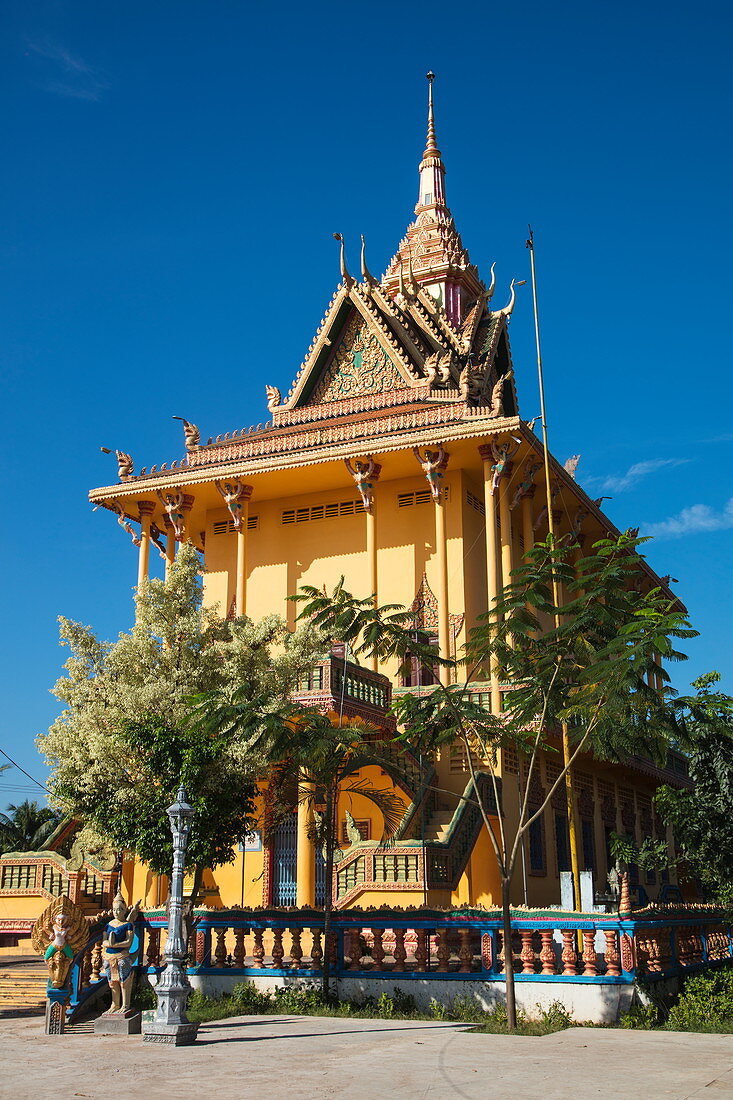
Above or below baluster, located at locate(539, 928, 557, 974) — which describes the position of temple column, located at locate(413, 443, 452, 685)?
above

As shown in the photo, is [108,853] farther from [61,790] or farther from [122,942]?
[122,942]

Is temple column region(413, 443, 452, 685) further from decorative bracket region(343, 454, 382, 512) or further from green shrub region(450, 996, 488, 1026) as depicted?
green shrub region(450, 996, 488, 1026)

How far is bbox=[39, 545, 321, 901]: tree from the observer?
15398 mm

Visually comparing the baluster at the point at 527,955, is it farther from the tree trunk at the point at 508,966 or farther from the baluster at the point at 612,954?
the baluster at the point at 612,954

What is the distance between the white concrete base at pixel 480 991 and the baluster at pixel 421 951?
17 centimetres

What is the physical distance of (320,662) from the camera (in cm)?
2031

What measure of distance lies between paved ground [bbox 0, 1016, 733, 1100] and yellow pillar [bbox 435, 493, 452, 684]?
1103cm

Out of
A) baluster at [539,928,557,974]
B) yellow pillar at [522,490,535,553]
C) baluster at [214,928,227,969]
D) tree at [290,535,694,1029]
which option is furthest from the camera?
yellow pillar at [522,490,535,553]

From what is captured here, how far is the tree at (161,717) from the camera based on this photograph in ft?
50.5

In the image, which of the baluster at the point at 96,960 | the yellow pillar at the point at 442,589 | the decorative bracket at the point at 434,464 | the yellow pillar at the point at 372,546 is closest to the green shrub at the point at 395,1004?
the baluster at the point at 96,960

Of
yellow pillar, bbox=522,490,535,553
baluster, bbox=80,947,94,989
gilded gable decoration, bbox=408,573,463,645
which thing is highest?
yellow pillar, bbox=522,490,535,553

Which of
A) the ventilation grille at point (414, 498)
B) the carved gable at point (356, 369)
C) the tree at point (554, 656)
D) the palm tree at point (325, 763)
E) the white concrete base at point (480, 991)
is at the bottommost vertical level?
the white concrete base at point (480, 991)

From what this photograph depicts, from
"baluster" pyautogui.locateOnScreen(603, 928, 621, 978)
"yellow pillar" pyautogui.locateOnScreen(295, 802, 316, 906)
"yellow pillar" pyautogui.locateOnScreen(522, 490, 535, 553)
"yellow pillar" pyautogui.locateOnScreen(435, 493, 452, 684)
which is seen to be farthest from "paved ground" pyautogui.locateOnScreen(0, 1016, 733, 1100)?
"yellow pillar" pyautogui.locateOnScreen(522, 490, 535, 553)

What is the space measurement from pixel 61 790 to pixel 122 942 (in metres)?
4.42
